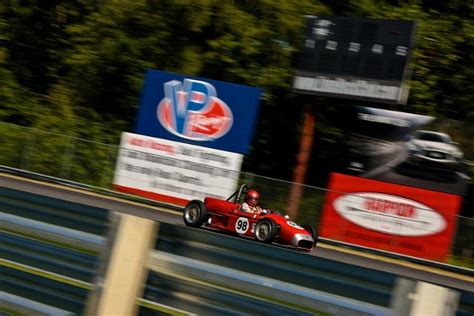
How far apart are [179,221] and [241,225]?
2.81 meters

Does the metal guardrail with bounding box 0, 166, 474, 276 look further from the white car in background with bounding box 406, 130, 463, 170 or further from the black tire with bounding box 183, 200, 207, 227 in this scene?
the white car in background with bounding box 406, 130, 463, 170

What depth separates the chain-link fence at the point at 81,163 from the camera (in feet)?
55.4

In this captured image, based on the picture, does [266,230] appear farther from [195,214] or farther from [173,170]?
[173,170]

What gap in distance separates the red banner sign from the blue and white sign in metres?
4.30

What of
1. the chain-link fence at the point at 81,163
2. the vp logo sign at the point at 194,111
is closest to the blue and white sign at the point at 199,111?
the vp logo sign at the point at 194,111

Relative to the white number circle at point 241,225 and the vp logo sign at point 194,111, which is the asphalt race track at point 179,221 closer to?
the white number circle at point 241,225

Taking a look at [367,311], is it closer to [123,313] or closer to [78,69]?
[123,313]

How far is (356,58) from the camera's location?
19.2m

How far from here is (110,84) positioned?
28.2 meters

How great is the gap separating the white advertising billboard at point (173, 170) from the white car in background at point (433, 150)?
13.9ft

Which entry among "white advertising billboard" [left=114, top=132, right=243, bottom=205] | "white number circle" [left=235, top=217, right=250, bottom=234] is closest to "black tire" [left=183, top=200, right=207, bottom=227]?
"white number circle" [left=235, top=217, right=250, bottom=234]

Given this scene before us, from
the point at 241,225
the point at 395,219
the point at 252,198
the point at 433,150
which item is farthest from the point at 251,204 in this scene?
the point at 433,150

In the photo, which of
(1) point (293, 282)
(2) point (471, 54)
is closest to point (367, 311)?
(1) point (293, 282)

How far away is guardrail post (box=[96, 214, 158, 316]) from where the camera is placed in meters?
5.05
